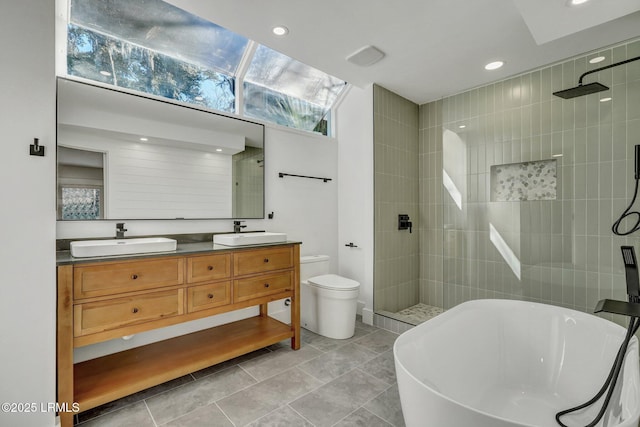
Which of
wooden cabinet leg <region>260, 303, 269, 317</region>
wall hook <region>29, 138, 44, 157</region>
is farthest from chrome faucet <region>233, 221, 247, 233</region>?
wall hook <region>29, 138, 44, 157</region>

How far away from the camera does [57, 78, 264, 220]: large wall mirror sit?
2.01 meters

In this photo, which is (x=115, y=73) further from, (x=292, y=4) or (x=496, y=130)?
(x=496, y=130)

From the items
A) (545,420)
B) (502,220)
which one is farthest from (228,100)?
(545,420)

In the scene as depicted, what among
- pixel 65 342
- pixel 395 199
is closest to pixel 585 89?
pixel 395 199

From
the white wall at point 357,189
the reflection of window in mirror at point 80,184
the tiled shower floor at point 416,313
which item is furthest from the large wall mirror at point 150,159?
the tiled shower floor at point 416,313

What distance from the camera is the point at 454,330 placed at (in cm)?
179

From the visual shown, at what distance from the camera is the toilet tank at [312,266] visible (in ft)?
9.91

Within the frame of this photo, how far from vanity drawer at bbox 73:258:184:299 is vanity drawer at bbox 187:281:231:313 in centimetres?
13

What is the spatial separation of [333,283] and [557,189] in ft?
6.98

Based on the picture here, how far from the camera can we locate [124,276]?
175cm

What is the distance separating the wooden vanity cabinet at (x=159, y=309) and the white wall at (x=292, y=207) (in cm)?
21

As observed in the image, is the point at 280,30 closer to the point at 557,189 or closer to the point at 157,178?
the point at 157,178

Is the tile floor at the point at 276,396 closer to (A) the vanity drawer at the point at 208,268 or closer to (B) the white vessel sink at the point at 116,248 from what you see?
(A) the vanity drawer at the point at 208,268

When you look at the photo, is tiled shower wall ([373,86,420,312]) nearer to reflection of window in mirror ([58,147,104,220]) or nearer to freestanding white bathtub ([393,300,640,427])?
freestanding white bathtub ([393,300,640,427])
